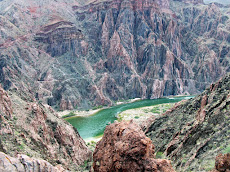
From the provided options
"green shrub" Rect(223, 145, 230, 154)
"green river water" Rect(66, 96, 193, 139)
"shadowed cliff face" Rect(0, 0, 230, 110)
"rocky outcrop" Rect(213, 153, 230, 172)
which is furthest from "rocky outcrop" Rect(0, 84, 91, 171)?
"shadowed cliff face" Rect(0, 0, 230, 110)

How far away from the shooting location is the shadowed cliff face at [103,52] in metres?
116

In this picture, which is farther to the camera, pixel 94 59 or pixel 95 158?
pixel 94 59

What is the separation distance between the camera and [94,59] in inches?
5443

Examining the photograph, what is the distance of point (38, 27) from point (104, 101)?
226ft

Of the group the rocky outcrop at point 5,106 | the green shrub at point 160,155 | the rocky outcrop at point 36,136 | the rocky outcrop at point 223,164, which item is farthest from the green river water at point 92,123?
the rocky outcrop at point 223,164

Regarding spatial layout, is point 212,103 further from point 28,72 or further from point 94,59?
point 94,59

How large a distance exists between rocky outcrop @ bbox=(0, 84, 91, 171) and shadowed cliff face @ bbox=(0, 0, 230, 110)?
7287cm

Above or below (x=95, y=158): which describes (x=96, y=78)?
below

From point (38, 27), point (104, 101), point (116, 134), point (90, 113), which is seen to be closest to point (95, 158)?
point (116, 134)

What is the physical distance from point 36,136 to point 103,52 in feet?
400

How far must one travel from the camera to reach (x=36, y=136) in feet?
90.9

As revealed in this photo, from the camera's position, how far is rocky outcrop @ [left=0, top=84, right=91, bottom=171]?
890 inches

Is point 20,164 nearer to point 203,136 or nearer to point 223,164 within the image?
point 223,164

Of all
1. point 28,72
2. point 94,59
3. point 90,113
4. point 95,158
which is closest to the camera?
point 95,158
